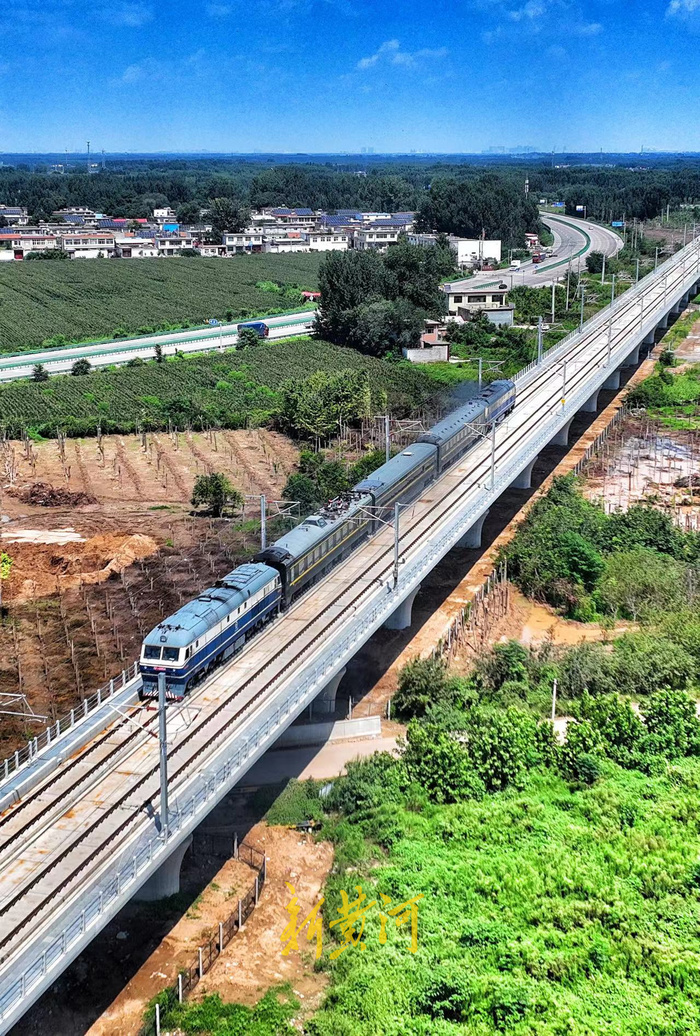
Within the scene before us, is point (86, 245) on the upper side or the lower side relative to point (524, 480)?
upper

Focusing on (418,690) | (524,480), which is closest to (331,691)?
(418,690)

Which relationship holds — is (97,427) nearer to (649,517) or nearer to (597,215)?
(649,517)

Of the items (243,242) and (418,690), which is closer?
(418,690)

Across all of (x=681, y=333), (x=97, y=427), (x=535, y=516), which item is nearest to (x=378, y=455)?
(x=535, y=516)

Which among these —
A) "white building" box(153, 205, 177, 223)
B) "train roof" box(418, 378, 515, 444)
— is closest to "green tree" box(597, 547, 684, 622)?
"train roof" box(418, 378, 515, 444)

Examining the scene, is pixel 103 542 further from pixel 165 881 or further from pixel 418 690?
pixel 165 881

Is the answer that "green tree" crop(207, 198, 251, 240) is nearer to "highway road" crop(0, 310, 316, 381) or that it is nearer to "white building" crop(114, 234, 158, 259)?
"white building" crop(114, 234, 158, 259)
